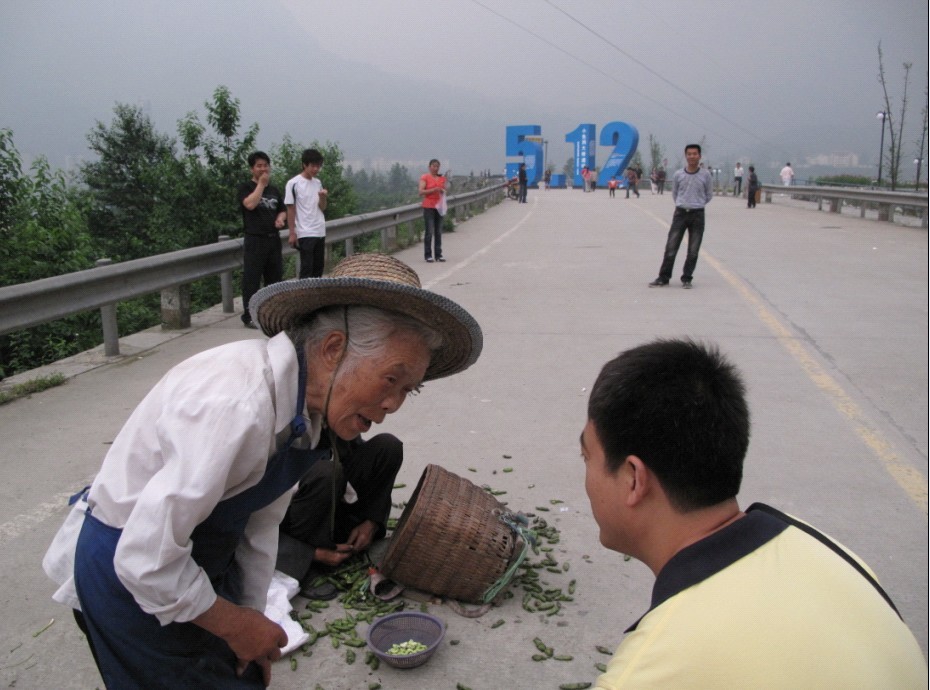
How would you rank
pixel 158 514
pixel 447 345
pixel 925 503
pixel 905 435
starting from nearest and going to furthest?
pixel 158 514, pixel 447 345, pixel 925 503, pixel 905 435

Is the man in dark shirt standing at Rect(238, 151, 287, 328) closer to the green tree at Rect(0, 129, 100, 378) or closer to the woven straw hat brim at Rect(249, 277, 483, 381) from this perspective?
the green tree at Rect(0, 129, 100, 378)

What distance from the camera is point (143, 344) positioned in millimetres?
8281

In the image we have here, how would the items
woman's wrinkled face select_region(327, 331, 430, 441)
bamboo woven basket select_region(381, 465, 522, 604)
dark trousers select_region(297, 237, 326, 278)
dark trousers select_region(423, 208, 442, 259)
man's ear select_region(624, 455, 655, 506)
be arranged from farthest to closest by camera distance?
dark trousers select_region(423, 208, 442, 259)
dark trousers select_region(297, 237, 326, 278)
bamboo woven basket select_region(381, 465, 522, 604)
woman's wrinkled face select_region(327, 331, 430, 441)
man's ear select_region(624, 455, 655, 506)

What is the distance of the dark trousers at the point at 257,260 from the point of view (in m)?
9.42

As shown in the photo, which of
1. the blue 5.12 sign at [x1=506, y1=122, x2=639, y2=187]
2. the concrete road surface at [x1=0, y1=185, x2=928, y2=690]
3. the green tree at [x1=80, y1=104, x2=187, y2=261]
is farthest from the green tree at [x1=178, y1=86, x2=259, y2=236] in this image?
the blue 5.12 sign at [x1=506, y1=122, x2=639, y2=187]

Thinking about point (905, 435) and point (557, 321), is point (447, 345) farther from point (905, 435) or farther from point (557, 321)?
point (557, 321)

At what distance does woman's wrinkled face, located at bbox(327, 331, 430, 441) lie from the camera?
7.16ft

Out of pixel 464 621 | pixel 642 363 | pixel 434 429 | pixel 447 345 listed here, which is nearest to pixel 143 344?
pixel 434 429

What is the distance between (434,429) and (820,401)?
295 cm

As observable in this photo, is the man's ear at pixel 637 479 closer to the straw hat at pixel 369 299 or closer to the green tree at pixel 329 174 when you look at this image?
the straw hat at pixel 369 299

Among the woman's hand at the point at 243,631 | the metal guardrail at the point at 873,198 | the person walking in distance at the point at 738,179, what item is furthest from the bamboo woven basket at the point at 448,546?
the person walking in distance at the point at 738,179

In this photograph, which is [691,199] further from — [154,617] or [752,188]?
[752,188]

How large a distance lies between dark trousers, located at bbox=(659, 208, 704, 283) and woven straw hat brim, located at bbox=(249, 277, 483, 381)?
978 centimetres

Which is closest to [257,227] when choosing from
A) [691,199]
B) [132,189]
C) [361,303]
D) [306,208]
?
[306,208]
